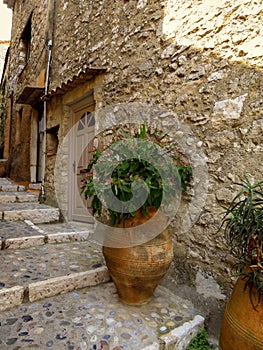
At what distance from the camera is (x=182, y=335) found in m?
1.74

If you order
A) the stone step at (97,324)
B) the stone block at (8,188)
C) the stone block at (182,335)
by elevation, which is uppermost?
the stone block at (8,188)

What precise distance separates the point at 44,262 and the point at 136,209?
1.29 meters

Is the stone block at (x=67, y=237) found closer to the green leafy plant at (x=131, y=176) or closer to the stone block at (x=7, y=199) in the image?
the green leafy plant at (x=131, y=176)

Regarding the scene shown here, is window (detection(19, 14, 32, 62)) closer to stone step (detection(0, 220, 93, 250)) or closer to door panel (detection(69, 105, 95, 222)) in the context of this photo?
door panel (detection(69, 105, 95, 222))

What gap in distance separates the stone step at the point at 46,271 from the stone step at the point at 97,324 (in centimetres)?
8

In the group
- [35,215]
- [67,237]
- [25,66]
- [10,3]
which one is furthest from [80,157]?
[10,3]

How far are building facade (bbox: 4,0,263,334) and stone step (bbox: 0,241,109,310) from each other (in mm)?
816

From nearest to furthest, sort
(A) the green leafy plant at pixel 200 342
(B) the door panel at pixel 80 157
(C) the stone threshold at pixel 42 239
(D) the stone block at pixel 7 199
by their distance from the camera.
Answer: (A) the green leafy plant at pixel 200 342
(C) the stone threshold at pixel 42 239
(B) the door panel at pixel 80 157
(D) the stone block at pixel 7 199

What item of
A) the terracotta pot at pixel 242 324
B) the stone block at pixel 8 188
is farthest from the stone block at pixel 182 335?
the stone block at pixel 8 188

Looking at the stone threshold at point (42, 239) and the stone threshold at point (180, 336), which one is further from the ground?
the stone threshold at point (42, 239)

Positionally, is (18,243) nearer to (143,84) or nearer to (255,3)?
(143,84)

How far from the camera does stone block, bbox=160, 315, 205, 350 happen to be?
165 centimetres

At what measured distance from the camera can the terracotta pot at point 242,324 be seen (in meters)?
1.32

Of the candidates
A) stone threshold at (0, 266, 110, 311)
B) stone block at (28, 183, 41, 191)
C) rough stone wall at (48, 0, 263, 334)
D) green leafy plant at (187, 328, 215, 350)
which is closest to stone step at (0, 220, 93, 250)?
stone threshold at (0, 266, 110, 311)
